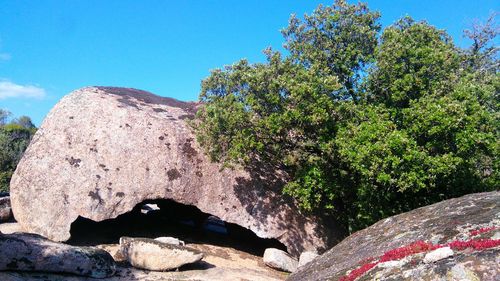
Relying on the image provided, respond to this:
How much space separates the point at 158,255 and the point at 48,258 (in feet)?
A: 13.3

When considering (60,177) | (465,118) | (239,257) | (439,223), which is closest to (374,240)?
(439,223)

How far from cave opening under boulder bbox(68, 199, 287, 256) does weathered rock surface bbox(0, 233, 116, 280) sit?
→ 427 cm

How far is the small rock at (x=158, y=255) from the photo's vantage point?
16.3 m

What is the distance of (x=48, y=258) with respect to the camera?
1436 cm

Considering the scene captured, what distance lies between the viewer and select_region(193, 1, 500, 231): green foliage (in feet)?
50.1

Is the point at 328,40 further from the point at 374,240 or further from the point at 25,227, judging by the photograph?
the point at 25,227

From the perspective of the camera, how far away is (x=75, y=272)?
14664 mm

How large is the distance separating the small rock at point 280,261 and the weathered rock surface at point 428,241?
581 cm

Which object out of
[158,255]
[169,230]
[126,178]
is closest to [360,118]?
[158,255]

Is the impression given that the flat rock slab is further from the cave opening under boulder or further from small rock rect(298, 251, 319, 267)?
the cave opening under boulder

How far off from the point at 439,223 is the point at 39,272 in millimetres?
13313

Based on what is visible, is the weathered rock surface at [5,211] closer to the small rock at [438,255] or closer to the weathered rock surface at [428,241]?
the weathered rock surface at [428,241]

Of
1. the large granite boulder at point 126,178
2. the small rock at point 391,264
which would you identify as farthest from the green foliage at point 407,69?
the small rock at point 391,264

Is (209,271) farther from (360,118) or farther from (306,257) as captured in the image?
(360,118)
